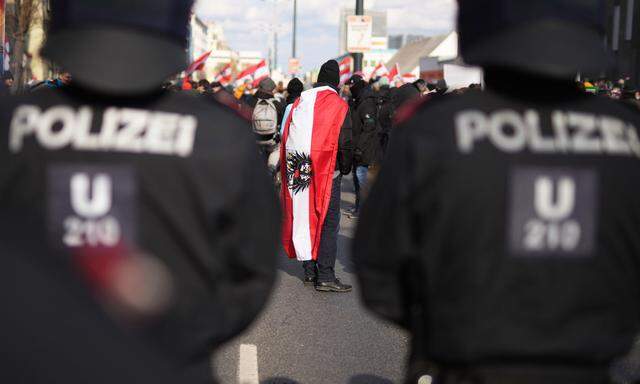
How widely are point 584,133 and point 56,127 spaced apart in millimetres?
1421

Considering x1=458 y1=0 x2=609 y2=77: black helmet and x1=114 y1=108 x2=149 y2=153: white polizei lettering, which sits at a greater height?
x1=458 y1=0 x2=609 y2=77: black helmet

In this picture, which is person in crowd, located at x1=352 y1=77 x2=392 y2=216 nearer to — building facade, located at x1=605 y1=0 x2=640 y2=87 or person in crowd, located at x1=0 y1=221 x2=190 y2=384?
person in crowd, located at x1=0 y1=221 x2=190 y2=384

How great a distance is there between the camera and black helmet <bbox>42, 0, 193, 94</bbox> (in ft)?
8.29

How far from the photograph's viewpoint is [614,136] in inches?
108

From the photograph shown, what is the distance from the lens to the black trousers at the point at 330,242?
863 centimetres

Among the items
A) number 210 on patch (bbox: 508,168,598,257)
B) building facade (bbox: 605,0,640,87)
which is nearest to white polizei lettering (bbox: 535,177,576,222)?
number 210 on patch (bbox: 508,168,598,257)

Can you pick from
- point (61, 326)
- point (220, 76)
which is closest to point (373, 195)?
point (61, 326)

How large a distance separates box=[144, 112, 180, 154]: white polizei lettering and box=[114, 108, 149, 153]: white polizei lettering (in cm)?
2

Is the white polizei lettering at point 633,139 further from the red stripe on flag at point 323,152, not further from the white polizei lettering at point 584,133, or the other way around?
the red stripe on flag at point 323,152

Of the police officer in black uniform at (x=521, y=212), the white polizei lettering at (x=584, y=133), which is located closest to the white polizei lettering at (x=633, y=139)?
the police officer in black uniform at (x=521, y=212)

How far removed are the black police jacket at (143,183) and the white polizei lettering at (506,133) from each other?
67cm

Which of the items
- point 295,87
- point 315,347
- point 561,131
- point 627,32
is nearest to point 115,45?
point 561,131

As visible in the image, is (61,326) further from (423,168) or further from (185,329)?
(423,168)

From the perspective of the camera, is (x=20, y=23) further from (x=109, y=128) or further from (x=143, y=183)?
(x=143, y=183)
